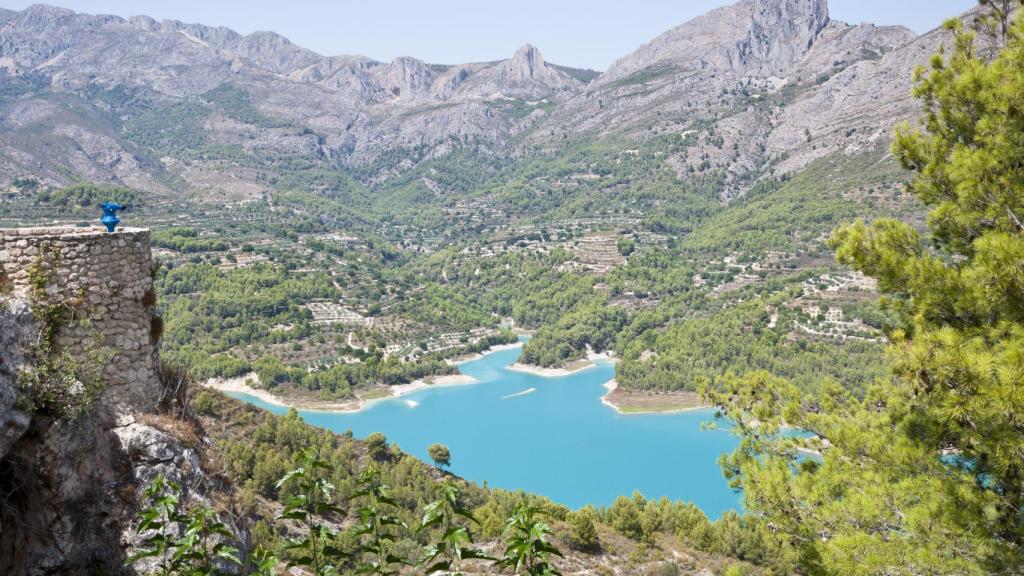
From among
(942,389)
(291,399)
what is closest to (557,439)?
(291,399)

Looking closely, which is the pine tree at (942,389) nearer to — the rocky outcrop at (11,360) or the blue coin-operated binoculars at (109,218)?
the rocky outcrop at (11,360)

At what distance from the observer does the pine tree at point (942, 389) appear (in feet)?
14.6

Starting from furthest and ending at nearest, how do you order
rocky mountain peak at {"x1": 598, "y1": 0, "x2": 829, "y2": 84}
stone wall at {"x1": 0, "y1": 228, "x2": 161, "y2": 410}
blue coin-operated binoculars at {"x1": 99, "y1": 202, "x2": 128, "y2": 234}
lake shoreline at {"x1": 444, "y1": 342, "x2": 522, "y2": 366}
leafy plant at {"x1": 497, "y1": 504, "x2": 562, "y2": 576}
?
rocky mountain peak at {"x1": 598, "y1": 0, "x2": 829, "y2": 84}, lake shoreline at {"x1": 444, "y1": 342, "x2": 522, "y2": 366}, blue coin-operated binoculars at {"x1": 99, "y1": 202, "x2": 128, "y2": 234}, stone wall at {"x1": 0, "y1": 228, "x2": 161, "y2": 410}, leafy plant at {"x1": 497, "y1": 504, "x2": 562, "y2": 576}

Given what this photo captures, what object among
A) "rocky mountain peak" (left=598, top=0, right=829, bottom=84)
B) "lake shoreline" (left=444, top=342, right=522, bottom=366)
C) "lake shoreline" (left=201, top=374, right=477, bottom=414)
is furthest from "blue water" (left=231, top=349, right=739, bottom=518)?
"rocky mountain peak" (left=598, top=0, right=829, bottom=84)

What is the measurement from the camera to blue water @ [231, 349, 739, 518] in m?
36.5

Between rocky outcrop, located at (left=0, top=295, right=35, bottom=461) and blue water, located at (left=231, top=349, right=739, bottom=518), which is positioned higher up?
rocky outcrop, located at (left=0, top=295, right=35, bottom=461)

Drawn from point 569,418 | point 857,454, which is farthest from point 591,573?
point 569,418

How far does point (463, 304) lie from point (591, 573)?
60619 millimetres

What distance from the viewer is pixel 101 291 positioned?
5305 millimetres

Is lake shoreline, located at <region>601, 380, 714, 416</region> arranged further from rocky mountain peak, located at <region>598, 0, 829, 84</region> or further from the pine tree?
rocky mountain peak, located at <region>598, 0, 829, 84</region>

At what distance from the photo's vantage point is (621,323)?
64.6 metres

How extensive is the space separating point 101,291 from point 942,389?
639 centimetres

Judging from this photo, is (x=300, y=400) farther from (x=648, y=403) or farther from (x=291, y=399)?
(x=648, y=403)

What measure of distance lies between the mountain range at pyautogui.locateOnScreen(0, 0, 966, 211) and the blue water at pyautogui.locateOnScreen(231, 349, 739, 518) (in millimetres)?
54805
